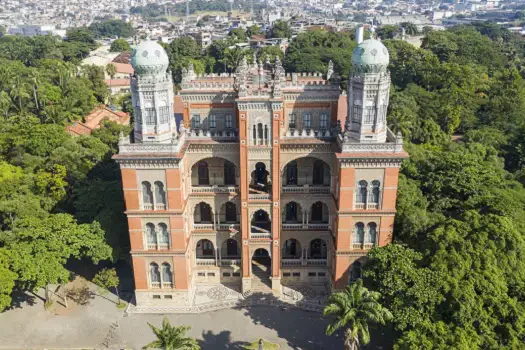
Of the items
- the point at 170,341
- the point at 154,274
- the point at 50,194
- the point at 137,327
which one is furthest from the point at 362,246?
the point at 50,194

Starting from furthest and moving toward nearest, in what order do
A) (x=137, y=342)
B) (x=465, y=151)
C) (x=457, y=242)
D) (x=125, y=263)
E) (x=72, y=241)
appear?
(x=465, y=151), (x=125, y=263), (x=72, y=241), (x=137, y=342), (x=457, y=242)

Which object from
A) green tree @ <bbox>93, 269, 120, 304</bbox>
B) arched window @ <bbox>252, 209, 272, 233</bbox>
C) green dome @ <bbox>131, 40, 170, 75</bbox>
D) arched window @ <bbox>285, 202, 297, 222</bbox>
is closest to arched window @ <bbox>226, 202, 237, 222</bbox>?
arched window @ <bbox>252, 209, 272, 233</bbox>

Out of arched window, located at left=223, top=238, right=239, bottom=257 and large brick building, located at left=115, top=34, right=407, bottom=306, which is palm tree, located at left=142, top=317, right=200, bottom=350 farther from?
arched window, located at left=223, top=238, right=239, bottom=257

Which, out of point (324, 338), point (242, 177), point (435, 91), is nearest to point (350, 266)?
point (324, 338)

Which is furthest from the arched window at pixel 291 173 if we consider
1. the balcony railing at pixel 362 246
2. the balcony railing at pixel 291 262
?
the balcony railing at pixel 362 246

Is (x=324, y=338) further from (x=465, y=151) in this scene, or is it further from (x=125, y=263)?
(x=465, y=151)

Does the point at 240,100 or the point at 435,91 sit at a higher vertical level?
the point at 240,100

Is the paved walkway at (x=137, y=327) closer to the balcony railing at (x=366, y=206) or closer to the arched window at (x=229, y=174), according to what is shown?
the balcony railing at (x=366, y=206)
